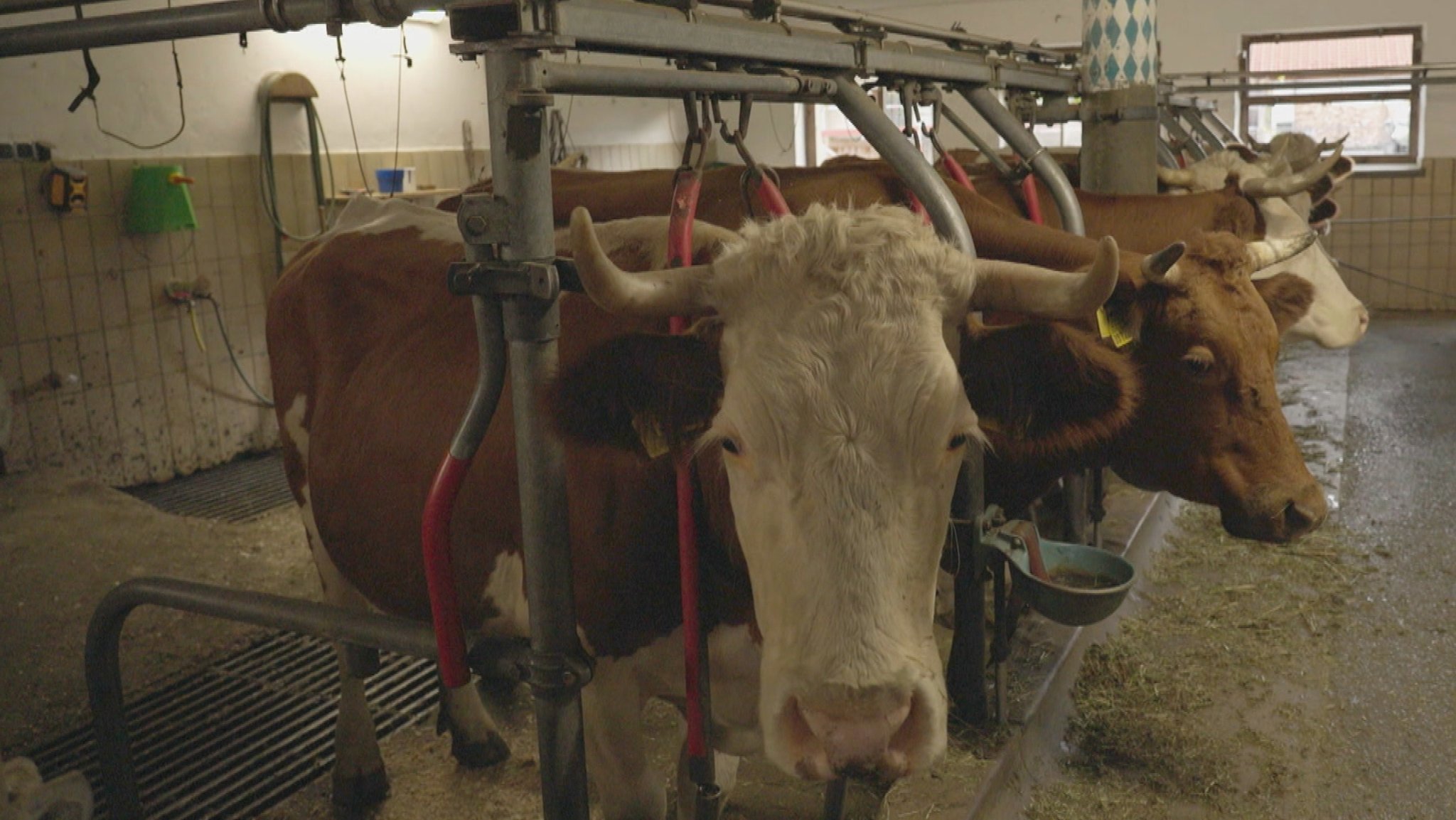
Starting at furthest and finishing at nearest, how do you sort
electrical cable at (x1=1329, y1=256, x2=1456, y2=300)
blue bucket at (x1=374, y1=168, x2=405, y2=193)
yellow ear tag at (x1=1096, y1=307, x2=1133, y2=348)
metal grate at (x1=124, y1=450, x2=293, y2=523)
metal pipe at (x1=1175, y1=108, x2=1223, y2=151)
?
electrical cable at (x1=1329, y1=256, x2=1456, y2=300) → blue bucket at (x1=374, y1=168, x2=405, y2=193) → metal pipe at (x1=1175, y1=108, x2=1223, y2=151) → metal grate at (x1=124, y1=450, x2=293, y2=523) → yellow ear tag at (x1=1096, y1=307, x2=1133, y2=348)

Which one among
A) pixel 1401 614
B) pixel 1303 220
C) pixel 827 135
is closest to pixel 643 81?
pixel 1401 614

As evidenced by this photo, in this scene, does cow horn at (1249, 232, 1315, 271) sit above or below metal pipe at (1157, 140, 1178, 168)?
below

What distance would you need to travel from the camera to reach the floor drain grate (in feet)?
9.76

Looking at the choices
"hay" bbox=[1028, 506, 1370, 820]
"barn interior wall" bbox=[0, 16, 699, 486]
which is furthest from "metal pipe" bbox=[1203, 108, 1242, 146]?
"barn interior wall" bbox=[0, 16, 699, 486]

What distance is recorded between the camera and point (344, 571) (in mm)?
2672

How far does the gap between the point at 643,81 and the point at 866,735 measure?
0.87 meters

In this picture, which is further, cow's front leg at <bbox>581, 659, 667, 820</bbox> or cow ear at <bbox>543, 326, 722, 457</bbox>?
cow's front leg at <bbox>581, 659, 667, 820</bbox>

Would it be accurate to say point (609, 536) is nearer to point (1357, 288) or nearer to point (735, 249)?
point (735, 249)

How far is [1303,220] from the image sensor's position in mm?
4844

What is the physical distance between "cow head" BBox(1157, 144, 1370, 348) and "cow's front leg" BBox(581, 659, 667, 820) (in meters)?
3.79

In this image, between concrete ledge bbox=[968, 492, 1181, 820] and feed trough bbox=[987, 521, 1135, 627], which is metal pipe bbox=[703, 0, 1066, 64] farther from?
concrete ledge bbox=[968, 492, 1181, 820]

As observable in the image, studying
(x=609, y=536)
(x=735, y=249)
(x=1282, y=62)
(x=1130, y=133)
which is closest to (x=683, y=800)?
(x=609, y=536)

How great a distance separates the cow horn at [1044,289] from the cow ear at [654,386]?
1.32 feet

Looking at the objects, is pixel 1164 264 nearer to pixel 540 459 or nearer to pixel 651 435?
pixel 651 435
